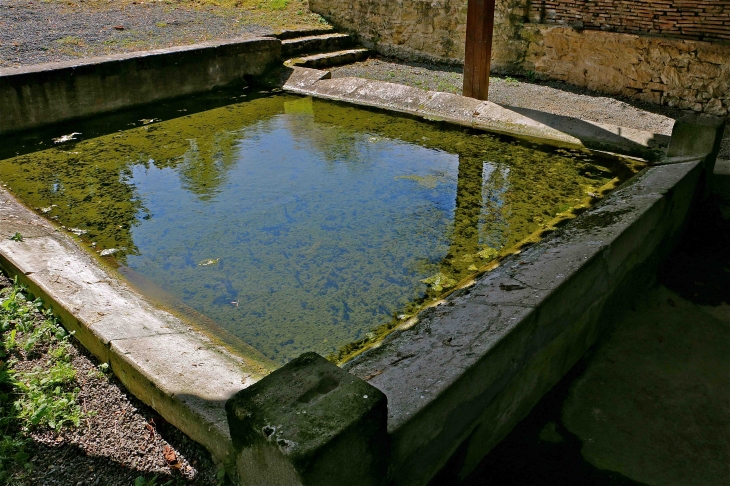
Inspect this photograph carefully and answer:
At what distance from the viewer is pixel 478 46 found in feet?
20.6

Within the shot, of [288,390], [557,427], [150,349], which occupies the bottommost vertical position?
[557,427]

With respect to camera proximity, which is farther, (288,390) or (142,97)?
(142,97)

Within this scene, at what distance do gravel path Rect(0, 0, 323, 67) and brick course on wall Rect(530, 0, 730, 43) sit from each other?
4.10m

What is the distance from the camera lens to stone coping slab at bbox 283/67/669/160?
5320 millimetres

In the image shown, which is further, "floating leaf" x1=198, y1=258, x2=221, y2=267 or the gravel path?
the gravel path

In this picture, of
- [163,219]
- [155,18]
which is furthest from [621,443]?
[155,18]

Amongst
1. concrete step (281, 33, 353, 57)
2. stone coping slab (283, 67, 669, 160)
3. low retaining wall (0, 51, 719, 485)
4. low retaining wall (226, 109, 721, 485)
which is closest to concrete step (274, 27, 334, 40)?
concrete step (281, 33, 353, 57)

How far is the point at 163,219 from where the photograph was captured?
450 centimetres

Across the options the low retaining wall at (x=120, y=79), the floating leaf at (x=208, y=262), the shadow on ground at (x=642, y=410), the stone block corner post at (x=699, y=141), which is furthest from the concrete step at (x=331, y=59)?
the shadow on ground at (x=642, y=410)

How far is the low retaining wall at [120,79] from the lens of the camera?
6.27m

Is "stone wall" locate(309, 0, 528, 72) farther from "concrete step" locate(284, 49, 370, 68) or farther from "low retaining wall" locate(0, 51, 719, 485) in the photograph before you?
"low retaining wall" locate(0, 51, 719, 485)

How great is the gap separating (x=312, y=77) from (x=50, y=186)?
391cm

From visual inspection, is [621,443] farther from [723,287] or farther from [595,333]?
[723,287]

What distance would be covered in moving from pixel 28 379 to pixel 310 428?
5.79 feet
